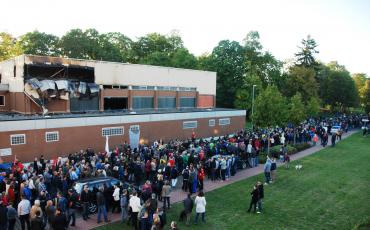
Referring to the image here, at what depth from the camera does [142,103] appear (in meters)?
37.2

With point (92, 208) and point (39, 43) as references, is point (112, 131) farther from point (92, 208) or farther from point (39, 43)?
point (39, 43)

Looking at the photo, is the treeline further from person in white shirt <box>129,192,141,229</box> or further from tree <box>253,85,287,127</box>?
person in white shirt <box>129,192,141,229</box>

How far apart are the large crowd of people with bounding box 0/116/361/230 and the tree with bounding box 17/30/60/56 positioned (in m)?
42.8

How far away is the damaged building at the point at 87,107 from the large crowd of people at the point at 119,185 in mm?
3843

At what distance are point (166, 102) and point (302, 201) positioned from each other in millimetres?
25005

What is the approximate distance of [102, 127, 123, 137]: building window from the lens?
27.5 meters

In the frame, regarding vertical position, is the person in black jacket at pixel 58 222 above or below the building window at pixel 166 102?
below

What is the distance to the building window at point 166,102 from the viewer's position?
39.5 m

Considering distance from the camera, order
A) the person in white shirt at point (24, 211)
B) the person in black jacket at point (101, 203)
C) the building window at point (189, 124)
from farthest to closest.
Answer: the building window at point (189, 124), the person in black jacket at point (101, 203), the person in white shirt at point (24, 211)

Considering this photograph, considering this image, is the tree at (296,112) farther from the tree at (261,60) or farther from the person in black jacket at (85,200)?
the tree at (261,60)

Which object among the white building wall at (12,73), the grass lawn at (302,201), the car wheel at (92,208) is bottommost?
the grass lawn at (302,201)

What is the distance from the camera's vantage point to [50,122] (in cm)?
2398

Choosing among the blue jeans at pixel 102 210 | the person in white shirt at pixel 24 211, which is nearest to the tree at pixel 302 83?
the blue jeans at pixel 102 210

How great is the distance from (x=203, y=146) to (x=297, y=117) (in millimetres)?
12920
